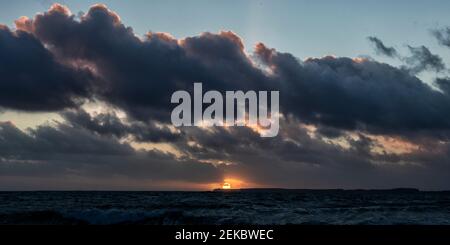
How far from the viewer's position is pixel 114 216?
3766 cm

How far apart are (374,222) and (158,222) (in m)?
15.6

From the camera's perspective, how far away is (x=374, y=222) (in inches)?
1280
